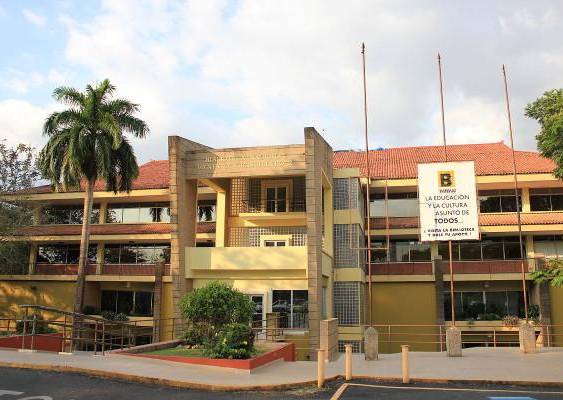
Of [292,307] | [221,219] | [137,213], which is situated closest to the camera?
[292,307]

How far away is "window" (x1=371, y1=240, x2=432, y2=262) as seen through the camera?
117 ft

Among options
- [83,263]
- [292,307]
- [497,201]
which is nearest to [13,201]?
[83,263]

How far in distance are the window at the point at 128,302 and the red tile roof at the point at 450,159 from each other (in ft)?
53.1

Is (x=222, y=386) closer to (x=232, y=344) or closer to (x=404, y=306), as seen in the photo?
(x=232, y=344)

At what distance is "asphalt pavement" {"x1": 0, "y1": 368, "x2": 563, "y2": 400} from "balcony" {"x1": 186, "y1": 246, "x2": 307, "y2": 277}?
11.7m

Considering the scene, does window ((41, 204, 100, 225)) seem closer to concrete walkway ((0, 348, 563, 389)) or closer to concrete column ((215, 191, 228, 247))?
concrete column ((215, 191, 228, 247))

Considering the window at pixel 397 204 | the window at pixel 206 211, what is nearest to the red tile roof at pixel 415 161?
the window at pixel 397 204

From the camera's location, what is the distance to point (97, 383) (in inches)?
504

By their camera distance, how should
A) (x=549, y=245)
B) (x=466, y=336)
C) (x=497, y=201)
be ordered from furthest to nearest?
(x=497, y=201)
(x=549, y=245)
(x=466, y=336)

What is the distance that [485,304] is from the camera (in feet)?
111

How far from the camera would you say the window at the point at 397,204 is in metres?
36.2

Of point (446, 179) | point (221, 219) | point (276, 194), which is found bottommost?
point (221, 219)

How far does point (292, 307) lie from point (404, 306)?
10038mm

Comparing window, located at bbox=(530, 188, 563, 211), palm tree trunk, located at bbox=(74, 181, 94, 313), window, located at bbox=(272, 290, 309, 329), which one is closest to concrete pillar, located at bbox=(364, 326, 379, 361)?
window, located at bbox=(272, 290, 309, 329)
